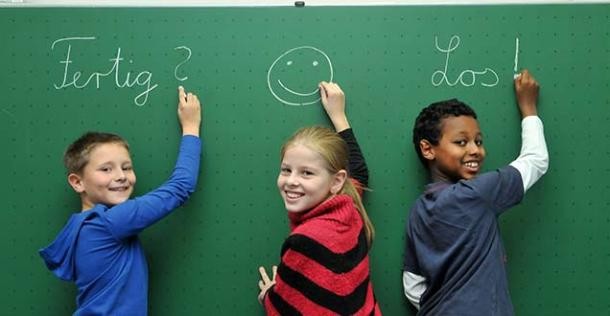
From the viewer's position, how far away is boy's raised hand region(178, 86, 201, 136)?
142 cm

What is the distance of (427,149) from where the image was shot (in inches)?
54.1

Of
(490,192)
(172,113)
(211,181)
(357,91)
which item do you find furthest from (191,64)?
(490,192)

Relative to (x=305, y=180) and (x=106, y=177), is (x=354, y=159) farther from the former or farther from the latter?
(x=106, y=177)

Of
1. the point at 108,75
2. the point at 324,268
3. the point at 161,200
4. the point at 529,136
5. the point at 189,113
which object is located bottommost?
the point at 324,268

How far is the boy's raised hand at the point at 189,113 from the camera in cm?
142

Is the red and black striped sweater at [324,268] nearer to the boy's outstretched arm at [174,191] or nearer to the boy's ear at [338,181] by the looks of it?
the boy's ear at [338,181]

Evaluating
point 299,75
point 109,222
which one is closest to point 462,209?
point 299,75

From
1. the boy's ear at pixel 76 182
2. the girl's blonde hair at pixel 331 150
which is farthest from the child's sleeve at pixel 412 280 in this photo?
the boy's ear at pixel 76 182

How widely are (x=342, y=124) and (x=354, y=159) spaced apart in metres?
0.10

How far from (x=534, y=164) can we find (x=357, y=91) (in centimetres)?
52

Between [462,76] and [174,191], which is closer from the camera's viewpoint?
[174,191]

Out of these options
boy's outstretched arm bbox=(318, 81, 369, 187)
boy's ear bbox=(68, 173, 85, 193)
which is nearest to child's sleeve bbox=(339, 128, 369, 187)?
boy's outstretched arm bbox=(318, 81, 369, 187)

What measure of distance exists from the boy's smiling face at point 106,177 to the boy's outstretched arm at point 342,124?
568mm

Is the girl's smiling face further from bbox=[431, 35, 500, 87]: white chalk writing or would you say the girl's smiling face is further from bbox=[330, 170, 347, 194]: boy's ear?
bbox=[431, 35, 500, 87]: white chalk writing
